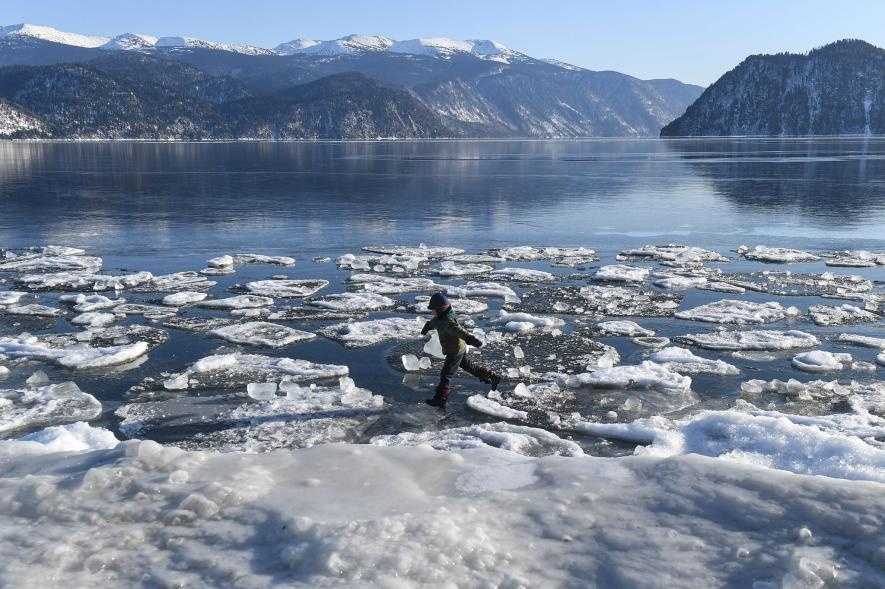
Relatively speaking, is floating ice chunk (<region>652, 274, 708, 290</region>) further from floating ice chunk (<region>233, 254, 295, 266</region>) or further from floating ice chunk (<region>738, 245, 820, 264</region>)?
floating ice chunk (<region>233, 254, 295, 266</region>)

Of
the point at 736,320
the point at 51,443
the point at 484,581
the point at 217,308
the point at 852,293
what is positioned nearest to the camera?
the point at 484,581

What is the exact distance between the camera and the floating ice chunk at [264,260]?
69.3 ft

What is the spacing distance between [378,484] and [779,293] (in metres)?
14.5

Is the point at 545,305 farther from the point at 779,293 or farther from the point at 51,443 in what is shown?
the point at 51,443

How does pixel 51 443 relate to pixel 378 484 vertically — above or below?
below

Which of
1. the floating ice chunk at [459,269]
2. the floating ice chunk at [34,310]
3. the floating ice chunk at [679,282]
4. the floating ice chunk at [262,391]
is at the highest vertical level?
the floating ice chunk at [459,269]

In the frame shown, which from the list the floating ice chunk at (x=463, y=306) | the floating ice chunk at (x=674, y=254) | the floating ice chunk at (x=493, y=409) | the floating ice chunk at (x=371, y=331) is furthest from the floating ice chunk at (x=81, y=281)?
the floating ice chunk at (x=674, y=254)

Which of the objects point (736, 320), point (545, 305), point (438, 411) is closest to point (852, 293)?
point (736, 320)

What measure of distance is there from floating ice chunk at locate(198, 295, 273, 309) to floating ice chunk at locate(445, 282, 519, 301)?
14.9ft

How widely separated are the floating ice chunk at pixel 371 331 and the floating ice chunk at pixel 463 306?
4.45ft

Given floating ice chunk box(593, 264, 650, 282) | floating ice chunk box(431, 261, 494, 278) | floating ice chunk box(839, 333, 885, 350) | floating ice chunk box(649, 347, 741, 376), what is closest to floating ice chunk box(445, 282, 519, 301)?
floating ice chunk box(431, 261, 494, 278)

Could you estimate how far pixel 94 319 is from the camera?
14.1m

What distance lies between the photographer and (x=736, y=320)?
1440 centimetres

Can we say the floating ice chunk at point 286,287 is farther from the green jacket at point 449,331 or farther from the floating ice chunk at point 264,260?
the green jacket at point 449,331
